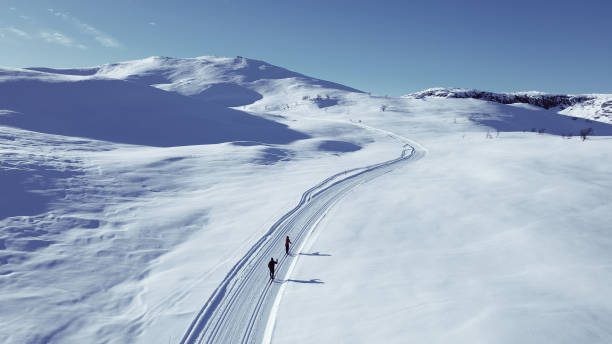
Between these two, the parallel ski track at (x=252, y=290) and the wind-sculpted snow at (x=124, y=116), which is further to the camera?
the wind-sculpted snow at (x=124, y=116)

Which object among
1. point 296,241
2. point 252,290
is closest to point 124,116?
point 296,241

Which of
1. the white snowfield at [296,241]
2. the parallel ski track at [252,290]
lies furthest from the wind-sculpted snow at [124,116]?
the parallel ski track at [252,290]

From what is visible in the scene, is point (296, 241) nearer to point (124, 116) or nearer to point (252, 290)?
point (252, 290)

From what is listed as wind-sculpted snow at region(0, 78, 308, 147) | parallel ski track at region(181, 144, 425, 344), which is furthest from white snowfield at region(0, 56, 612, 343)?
wind-sculpted snow at region(0, 78, 308, 147)

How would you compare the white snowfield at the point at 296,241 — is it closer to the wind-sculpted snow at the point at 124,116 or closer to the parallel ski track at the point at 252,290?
the parallel ski track at the point at 252,290

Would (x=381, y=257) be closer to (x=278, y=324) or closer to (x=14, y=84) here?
(x=278, y=324)

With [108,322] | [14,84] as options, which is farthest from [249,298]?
[14,84]
